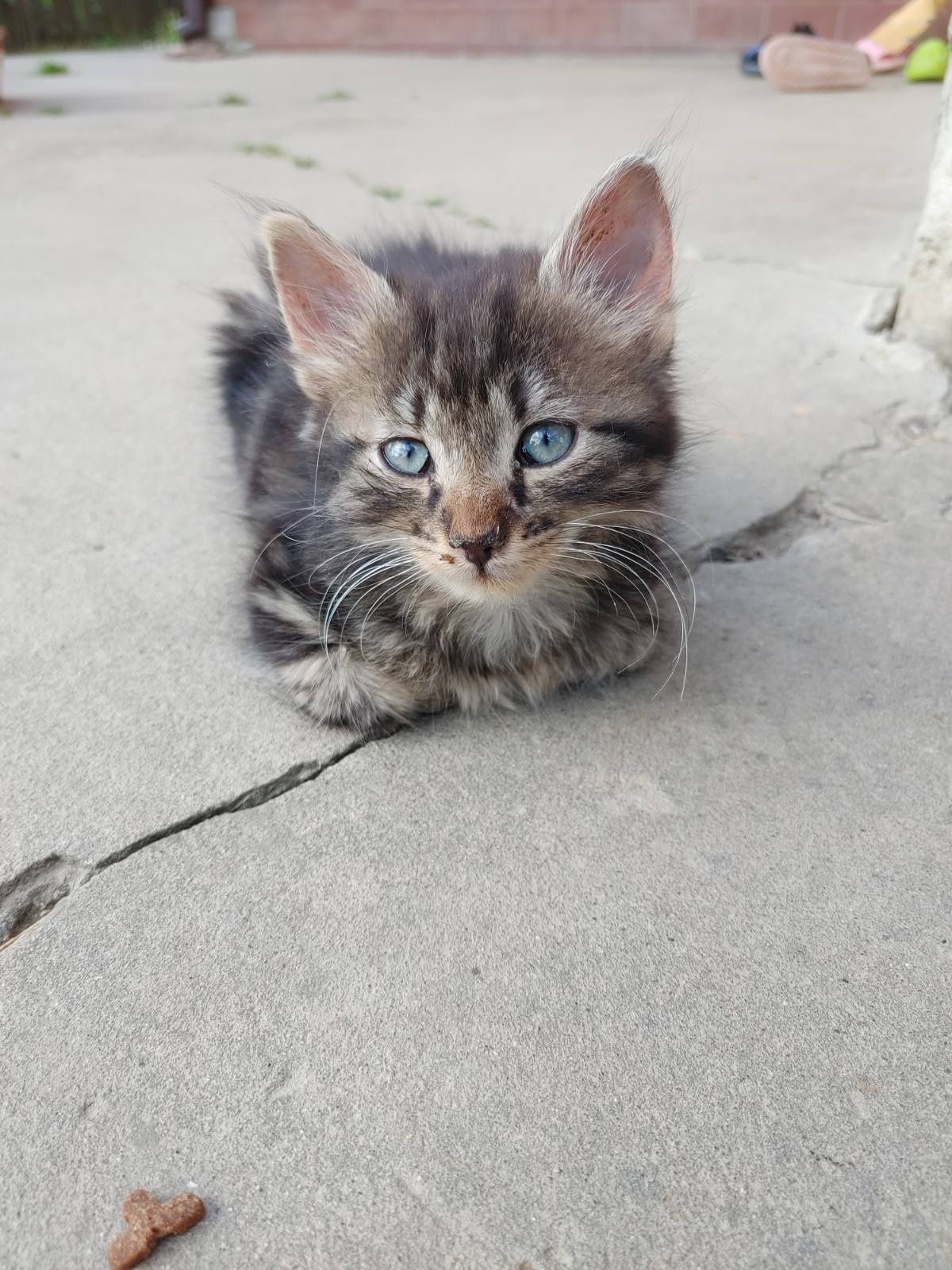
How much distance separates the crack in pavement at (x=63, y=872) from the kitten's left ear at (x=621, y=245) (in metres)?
1.08

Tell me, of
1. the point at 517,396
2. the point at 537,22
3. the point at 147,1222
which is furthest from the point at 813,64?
the point at 147,1222

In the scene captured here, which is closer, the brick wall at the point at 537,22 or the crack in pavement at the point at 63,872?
the crack in pavement at the point at 63,872

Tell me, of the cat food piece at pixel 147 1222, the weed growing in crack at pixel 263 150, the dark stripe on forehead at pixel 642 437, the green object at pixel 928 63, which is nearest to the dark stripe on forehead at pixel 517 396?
the dark stripe on forehead at pixel 642 437

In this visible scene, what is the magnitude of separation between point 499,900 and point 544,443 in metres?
0.78

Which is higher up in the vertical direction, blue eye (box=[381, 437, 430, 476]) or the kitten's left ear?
the kitten's left ear

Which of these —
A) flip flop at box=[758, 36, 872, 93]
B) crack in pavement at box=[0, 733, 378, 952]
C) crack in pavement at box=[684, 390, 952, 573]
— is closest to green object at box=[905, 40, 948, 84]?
flip flop at box=[758, 36, 872, 93]

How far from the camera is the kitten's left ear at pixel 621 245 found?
1884mm

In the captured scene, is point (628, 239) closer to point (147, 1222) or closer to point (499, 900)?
point (499, 900)

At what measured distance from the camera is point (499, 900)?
67.2 inches

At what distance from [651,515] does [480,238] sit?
299cm

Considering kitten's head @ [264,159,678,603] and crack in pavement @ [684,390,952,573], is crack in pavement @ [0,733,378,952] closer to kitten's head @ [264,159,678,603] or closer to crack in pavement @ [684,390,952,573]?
kitten's head @ [264,159,678,603]

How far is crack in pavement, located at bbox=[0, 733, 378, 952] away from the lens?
166 centimetres

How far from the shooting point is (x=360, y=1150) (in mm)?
1347

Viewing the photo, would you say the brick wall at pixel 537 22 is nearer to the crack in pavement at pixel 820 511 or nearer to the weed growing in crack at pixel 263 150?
the weed growing in crack at pixel 263 150
